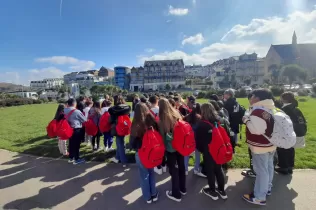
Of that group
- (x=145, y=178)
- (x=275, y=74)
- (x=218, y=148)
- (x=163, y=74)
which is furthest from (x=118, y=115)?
(x=275, y=74)

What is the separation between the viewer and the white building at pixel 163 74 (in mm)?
85688

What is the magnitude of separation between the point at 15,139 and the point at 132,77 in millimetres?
79788

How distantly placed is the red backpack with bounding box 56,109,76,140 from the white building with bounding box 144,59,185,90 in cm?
8005

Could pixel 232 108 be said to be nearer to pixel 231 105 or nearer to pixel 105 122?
pixel 231 105

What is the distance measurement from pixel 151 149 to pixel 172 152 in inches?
20.2

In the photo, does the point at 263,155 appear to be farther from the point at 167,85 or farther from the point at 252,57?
the point at 252,57

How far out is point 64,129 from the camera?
17.7ft

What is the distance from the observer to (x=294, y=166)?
5.02 meters

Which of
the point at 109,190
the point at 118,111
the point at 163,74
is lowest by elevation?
the point at 109,190

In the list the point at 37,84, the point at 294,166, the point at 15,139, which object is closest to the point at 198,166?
the point at 294,166

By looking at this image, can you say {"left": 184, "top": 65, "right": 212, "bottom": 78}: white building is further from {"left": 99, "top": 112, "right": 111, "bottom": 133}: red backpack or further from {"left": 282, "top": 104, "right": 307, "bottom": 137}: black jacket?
{"left": 282, "top": 104, "right": 307, "bottom": 137}: black jacket

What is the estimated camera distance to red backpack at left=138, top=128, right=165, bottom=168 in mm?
3393

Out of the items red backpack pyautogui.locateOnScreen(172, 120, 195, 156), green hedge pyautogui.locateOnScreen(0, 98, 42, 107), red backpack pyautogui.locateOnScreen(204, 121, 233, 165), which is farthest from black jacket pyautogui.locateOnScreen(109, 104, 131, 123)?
green hedge pyautogui.locateOnScreen(0, 98, 42, 107)

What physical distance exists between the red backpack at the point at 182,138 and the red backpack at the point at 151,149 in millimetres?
267
